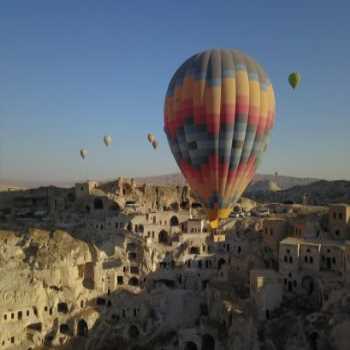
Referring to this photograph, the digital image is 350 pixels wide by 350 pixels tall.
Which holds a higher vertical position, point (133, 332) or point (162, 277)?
point (162, 277)

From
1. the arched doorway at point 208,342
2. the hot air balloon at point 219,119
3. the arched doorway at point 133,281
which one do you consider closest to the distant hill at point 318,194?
the arched doorway at point 133,281

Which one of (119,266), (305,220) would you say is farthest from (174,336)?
(305,220)

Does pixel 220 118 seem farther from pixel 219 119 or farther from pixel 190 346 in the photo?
pixel 190 346

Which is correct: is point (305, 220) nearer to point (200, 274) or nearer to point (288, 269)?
point (288, 269)

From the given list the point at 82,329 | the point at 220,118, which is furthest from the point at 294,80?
the point at 82,329

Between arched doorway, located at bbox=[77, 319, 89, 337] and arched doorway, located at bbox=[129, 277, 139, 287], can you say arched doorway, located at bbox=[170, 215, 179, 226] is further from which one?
arched doorway, located at bbox=[77, 319, 89, 337]

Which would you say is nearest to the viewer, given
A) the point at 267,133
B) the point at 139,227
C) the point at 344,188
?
the point at 267,133
